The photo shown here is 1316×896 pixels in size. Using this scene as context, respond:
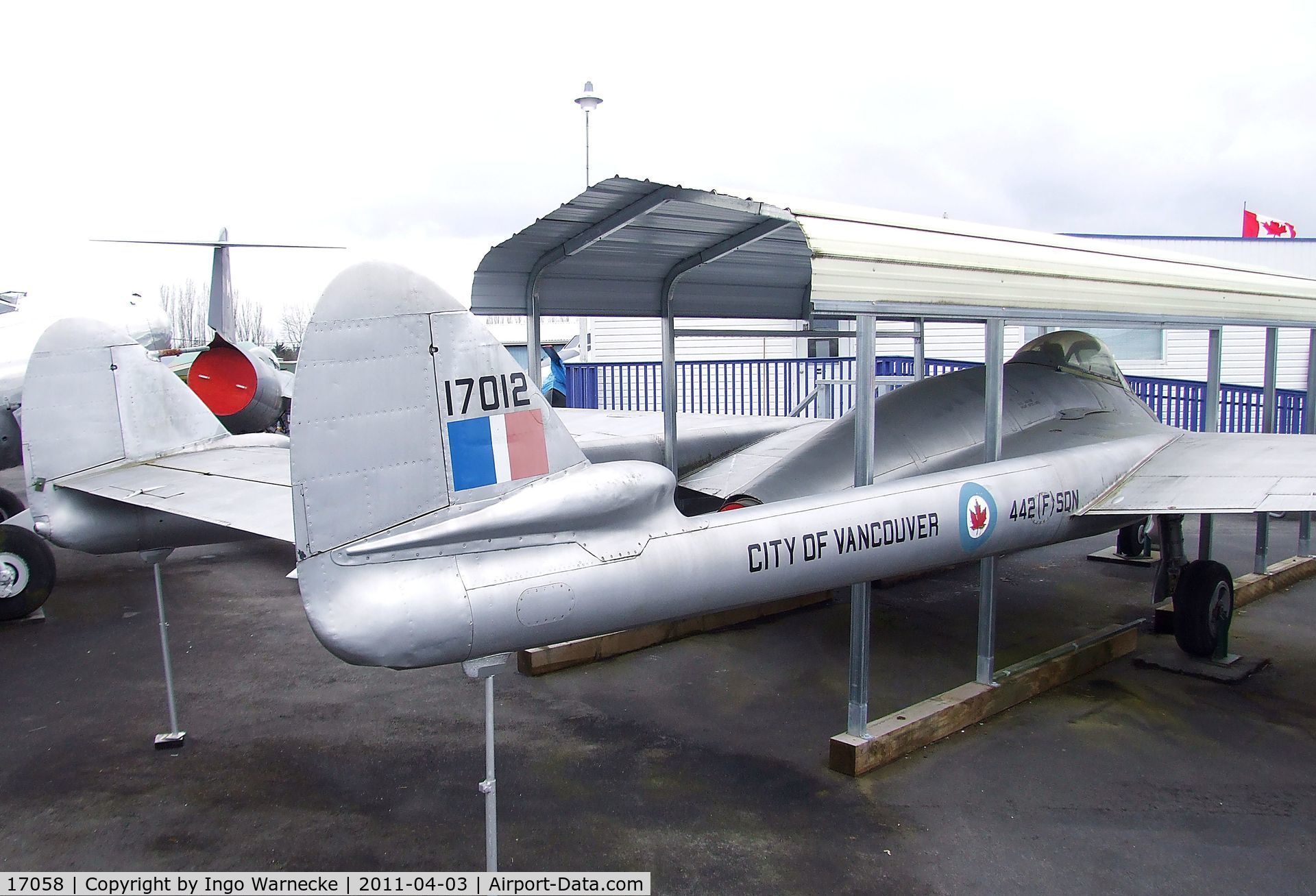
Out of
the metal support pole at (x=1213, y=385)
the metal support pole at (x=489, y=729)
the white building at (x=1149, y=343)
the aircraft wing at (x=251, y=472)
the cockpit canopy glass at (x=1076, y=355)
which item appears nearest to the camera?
the metal support pole at (x=489, y=729)

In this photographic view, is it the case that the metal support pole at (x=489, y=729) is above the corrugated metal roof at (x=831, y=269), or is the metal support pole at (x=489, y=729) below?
below

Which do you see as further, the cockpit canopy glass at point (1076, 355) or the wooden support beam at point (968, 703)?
the cockpit canopy glass at point (1076, 355)

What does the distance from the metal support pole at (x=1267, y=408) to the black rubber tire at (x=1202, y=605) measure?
78.9 inches

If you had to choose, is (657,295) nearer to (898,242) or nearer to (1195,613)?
(898,242)

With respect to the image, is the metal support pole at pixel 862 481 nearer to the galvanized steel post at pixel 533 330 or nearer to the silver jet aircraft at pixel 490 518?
the silver jet aircraft at pixel 490 518

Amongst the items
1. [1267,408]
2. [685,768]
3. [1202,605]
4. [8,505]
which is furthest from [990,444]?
[8,505]

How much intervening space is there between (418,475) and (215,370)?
1332 cm

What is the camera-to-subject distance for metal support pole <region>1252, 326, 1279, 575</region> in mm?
8047

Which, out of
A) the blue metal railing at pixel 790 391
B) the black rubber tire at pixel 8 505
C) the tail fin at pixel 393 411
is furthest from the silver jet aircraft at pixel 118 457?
the blue metal railing at pixel 790 391

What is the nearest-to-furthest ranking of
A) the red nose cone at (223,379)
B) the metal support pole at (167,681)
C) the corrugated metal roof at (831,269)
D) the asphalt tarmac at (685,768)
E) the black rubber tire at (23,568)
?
1. the asphalt tarmac at (685,768)
2. the corrugated metal roof at (831,269)
3. the metal support pole at (167,681)
4. the black rubber tire at (23,568)
5. the red nose cone at (223,379)

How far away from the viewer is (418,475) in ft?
10.9

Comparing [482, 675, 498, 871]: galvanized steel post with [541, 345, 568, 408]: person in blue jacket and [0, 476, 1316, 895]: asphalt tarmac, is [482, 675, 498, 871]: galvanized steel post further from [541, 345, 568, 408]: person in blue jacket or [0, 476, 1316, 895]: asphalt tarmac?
[541, 345, 568, 408]: person in blue jacket

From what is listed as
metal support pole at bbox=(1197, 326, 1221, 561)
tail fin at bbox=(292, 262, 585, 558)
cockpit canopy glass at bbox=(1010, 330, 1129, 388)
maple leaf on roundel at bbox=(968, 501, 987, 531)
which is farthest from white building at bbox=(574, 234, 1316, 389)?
tail fin at bbox=(292, 262, 585, 558)

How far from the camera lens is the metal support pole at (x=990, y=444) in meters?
5.38
